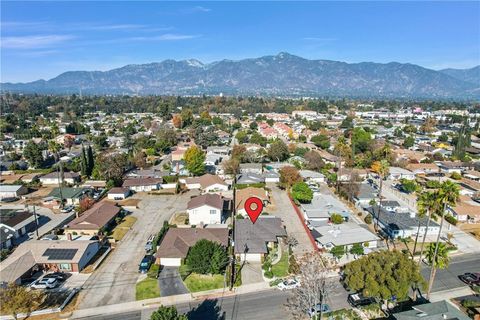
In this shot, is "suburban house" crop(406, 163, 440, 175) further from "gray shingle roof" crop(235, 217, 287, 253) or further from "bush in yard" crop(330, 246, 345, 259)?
"gray shingle roof" crop(235, 217, 287, 253)

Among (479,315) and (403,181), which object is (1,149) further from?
(479,315)

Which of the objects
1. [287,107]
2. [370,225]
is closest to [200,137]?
[370,225]

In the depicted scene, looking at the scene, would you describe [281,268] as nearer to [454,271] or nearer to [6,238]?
[454,271]

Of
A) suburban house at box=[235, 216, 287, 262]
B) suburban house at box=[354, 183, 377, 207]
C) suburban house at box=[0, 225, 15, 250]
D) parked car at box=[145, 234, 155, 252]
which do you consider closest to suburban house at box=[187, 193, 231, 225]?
suburban house at box=[235, 216, 287, 262]

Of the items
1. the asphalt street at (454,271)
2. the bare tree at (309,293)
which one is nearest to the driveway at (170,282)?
the bare tree at (309,293)

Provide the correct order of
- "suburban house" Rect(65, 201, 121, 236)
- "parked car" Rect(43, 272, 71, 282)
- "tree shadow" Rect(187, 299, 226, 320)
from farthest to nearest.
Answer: "suburban house" Rect(65, 201, 121, 236)
"parked car" Rect(43, 272, 71, 282)
"tree shadow" Rect(187, 299, 226, 320)

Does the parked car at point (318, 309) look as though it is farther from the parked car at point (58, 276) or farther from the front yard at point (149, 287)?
the parked car at point (58, 276)

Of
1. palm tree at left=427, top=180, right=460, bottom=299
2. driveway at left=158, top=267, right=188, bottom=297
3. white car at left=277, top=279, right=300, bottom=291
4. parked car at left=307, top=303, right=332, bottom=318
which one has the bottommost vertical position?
driveway at left=158, top=267, right=188, bottom=297
